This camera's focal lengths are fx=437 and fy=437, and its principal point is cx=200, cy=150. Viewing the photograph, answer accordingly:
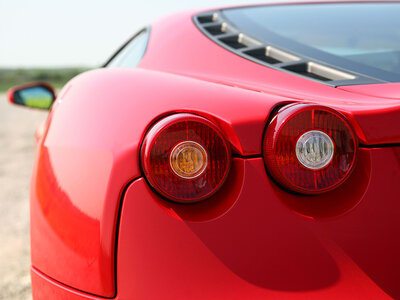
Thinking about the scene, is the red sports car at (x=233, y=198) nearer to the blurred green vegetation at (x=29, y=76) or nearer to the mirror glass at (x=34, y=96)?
the mirror glass at (x=34, y=96)

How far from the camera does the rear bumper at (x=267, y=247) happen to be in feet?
3.51

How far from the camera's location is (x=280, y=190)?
3.67ft

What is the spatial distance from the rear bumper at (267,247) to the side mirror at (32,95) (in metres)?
2.12

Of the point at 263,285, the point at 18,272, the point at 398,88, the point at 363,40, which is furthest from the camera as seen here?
the point at 18,272

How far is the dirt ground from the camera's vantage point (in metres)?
2.88

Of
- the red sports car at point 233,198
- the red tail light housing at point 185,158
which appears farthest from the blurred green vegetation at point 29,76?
the red tail light housing at point 185,158

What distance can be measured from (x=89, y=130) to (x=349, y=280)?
0.81 meters

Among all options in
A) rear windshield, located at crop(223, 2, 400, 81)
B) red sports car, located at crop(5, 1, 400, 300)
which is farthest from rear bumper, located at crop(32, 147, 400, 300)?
rear windshield, located at crop(223, 2, 400, 81)

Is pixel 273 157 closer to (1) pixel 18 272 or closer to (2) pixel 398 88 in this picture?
(2) pixel 398 88

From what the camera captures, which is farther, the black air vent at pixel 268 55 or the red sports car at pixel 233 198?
the black air vent at pixel 268 55

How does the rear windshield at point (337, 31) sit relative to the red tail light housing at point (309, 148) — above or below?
above

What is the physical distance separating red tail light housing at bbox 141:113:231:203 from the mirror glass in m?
2.08

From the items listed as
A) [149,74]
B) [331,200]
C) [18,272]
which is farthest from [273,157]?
[18,272]

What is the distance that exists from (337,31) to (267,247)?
49.0 inches
